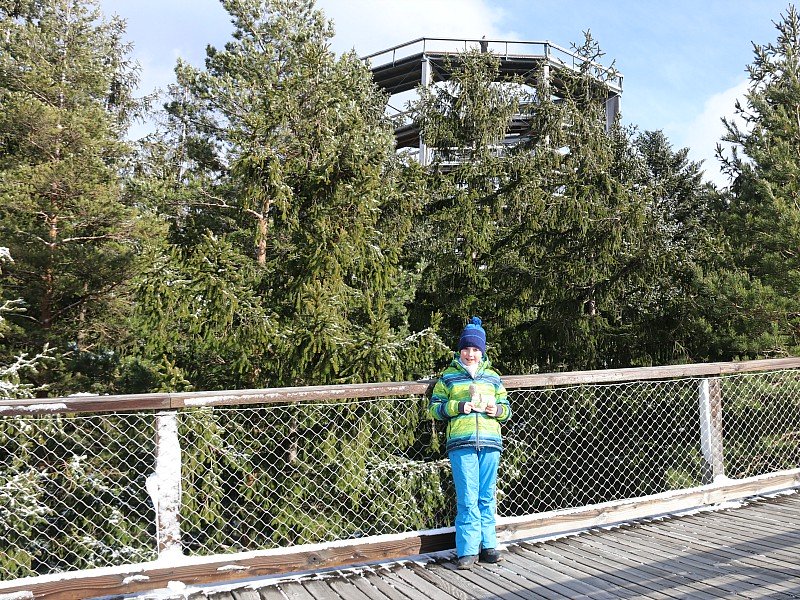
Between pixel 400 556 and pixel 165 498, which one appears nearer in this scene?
pixel 165 498

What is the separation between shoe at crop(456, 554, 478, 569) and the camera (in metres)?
→ 3.71

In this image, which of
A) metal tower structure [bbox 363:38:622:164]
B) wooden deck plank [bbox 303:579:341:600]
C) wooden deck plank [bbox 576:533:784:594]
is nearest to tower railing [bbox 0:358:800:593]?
wooden deck plank [bbox 576:533:784:594]

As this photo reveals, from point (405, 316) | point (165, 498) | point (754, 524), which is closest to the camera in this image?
point (165, 498)

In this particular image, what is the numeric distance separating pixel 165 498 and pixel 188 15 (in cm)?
2100

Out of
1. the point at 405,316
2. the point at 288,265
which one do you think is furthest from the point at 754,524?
the point at 405,316

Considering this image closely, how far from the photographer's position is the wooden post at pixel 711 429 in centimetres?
497

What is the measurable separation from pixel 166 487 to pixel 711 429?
3.91m

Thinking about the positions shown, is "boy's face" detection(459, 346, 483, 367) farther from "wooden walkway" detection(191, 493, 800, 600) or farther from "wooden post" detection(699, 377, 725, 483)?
"wooden post" detection(699, 377, 725, 483)

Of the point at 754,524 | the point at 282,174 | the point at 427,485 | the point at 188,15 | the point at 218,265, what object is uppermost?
the point at 188,15

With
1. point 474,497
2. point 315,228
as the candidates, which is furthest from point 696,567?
point 315,228

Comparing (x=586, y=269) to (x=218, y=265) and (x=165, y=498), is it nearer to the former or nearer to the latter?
(x=218, y=265)

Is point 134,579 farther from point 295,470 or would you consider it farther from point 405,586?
point 295,470

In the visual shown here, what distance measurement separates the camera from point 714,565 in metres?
3.60

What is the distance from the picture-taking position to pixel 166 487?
343 centimetres
